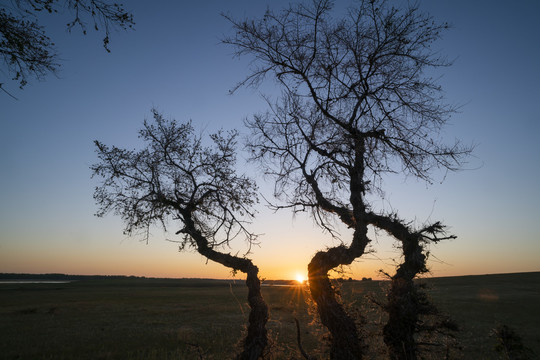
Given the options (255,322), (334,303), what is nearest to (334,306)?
(334,303)

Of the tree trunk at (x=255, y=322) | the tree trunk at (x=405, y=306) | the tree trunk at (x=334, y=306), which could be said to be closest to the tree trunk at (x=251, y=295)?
the tree trunk at (x=255, y=322)

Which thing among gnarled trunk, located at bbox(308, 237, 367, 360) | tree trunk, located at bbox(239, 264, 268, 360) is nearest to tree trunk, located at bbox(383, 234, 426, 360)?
gnarled trunk, located at bbox(308, 237, 367, 360)

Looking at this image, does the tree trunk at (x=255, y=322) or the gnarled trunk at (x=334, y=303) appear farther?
the tree trunk at (x=255, y=322)

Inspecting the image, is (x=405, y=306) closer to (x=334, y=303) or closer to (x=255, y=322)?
(x=334, y=303)

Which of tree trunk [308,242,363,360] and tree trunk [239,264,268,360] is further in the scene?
tree trunk [239,264,268,360]

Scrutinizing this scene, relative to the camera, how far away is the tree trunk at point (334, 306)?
751 cm

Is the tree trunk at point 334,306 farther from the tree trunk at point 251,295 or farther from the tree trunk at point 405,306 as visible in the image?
the tree trunk at point 251,295

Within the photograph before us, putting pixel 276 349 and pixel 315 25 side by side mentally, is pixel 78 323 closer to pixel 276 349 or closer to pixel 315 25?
pixel 276 349

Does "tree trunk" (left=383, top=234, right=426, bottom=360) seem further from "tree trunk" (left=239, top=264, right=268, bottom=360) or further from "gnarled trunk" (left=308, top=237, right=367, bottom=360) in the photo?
"tree trunk" (left=239, top=264, right=268, bottom=360)

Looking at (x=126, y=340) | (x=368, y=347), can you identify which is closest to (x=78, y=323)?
(x=126, y=340)

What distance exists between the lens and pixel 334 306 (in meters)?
8.08

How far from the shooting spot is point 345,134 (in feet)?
28.1

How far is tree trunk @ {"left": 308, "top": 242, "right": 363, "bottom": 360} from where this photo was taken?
24.6ft

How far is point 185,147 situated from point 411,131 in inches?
271
